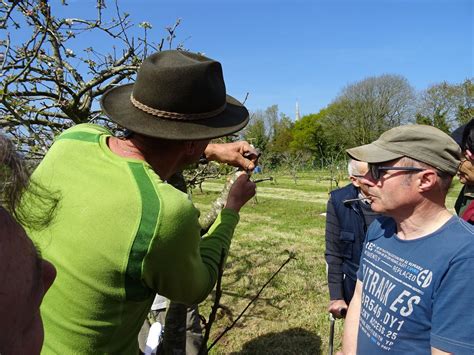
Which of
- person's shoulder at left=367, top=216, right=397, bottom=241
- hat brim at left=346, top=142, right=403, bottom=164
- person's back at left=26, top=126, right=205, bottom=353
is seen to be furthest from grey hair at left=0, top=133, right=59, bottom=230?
person's shoulder at left=367, top=216, right=397, bottom=241

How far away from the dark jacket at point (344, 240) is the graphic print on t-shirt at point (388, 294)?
4.05ft

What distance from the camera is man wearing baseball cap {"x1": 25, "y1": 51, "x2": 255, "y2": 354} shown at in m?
1.17

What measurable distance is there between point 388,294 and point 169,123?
4.25 ft

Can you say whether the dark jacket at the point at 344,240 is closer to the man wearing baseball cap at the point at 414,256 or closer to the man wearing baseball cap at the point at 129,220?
the man wearing baseball cap at the point at 414,256

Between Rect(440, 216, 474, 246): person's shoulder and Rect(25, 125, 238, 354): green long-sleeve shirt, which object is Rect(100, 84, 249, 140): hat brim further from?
Rect(440, 216, 474, 246): person's shoulder

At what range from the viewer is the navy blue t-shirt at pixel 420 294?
1.51 meters

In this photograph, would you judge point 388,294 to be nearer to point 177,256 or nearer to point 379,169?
point 379,169

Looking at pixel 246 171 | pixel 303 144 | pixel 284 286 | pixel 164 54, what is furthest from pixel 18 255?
pixel 303 144

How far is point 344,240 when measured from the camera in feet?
11.0

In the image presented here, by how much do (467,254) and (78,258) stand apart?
4.84 ft

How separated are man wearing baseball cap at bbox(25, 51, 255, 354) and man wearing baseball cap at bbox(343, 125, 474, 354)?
91 centimetres

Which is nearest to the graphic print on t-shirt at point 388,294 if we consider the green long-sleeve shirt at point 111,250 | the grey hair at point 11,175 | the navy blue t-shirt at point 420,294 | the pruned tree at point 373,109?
the navy blue t-shirt at point 420,294

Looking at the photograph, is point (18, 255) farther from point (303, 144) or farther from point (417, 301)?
point (303, 144)

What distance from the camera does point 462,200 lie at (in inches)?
138
